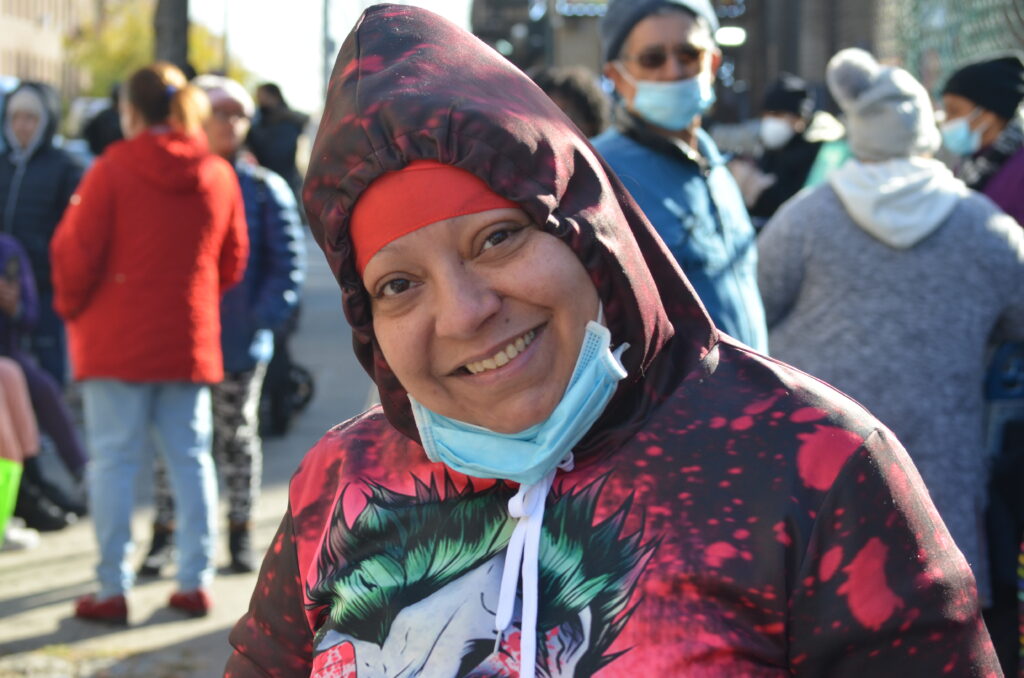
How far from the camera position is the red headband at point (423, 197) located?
1.75 metres

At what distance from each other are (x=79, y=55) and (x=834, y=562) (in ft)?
207

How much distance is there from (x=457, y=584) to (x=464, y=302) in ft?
1.26

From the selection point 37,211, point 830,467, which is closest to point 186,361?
point 37,211

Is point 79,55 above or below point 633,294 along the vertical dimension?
below

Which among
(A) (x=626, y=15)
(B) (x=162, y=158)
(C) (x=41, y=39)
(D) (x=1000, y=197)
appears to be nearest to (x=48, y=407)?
(B) (x=162, y=158)

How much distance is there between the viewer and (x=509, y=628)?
1780mm

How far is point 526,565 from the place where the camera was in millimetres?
1760

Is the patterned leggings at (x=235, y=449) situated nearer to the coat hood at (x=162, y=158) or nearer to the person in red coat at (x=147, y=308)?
the person in red coat at (x=147, y=308)

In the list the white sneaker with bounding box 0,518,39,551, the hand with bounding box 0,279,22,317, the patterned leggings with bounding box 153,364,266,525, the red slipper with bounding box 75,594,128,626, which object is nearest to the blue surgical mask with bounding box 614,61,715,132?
the patterned leggings with bounding box 153,364,266,525

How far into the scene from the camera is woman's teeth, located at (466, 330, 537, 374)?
1806 millimetres

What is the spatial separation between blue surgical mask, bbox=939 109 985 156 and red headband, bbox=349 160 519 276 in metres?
4.04

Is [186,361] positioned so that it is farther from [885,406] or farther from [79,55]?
[79,55]

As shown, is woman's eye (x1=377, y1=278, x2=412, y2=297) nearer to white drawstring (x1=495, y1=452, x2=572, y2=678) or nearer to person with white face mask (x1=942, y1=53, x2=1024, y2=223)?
white drawstring (x1=495, y1=452, x2=572, y2=678)

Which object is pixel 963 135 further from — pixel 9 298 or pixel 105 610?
pixel 9 298
